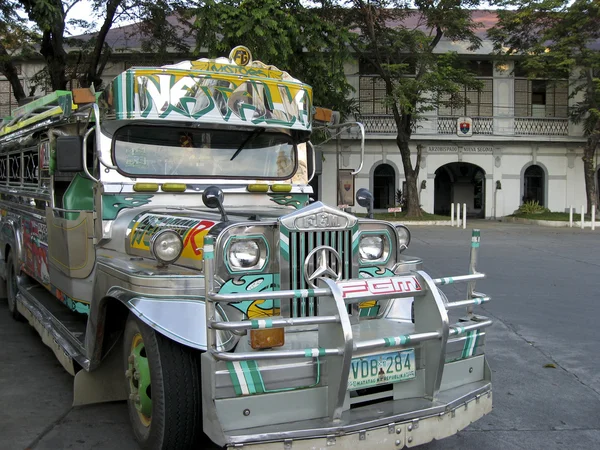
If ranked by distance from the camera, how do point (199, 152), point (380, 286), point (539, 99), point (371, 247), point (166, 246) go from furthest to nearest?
1. point (539, 99)
2. point (199, 152)
3. point (371, 247)
4. point (166, 246)
5. point (380, 286)

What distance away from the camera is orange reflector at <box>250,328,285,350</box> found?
10.6ft

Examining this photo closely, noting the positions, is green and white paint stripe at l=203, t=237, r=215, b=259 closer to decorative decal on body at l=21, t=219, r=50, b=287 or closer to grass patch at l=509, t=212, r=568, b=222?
decorative decal on body at l=21, t=219, r=50, b=287

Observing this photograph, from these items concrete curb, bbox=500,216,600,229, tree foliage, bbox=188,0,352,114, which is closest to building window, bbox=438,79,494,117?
concrete curb, bbox=500,216,600,229

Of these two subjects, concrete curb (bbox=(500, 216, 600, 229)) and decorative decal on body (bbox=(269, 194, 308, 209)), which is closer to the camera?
decorative decal on body (bbox=(269, 194, 308, 209))

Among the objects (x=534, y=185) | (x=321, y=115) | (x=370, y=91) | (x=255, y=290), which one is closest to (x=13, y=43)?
(x=370, y=91)

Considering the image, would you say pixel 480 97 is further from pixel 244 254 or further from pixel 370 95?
pixel 244 254

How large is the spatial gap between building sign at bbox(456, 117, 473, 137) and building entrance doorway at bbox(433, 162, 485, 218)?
2.95m

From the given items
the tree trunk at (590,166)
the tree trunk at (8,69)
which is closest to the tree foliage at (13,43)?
the tree trunk at (8,69)

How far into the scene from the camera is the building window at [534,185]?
32844mm

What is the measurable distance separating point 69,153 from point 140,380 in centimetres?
187

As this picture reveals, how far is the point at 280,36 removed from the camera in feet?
63.6

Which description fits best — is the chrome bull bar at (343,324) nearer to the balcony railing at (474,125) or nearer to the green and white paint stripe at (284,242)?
the green and white paint stripe at (284,242)

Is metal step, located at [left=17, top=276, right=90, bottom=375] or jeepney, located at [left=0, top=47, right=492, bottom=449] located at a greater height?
jeepney, located at [left=0, top=47, right=492, bottom=449]

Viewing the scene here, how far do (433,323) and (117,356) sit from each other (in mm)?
2191
